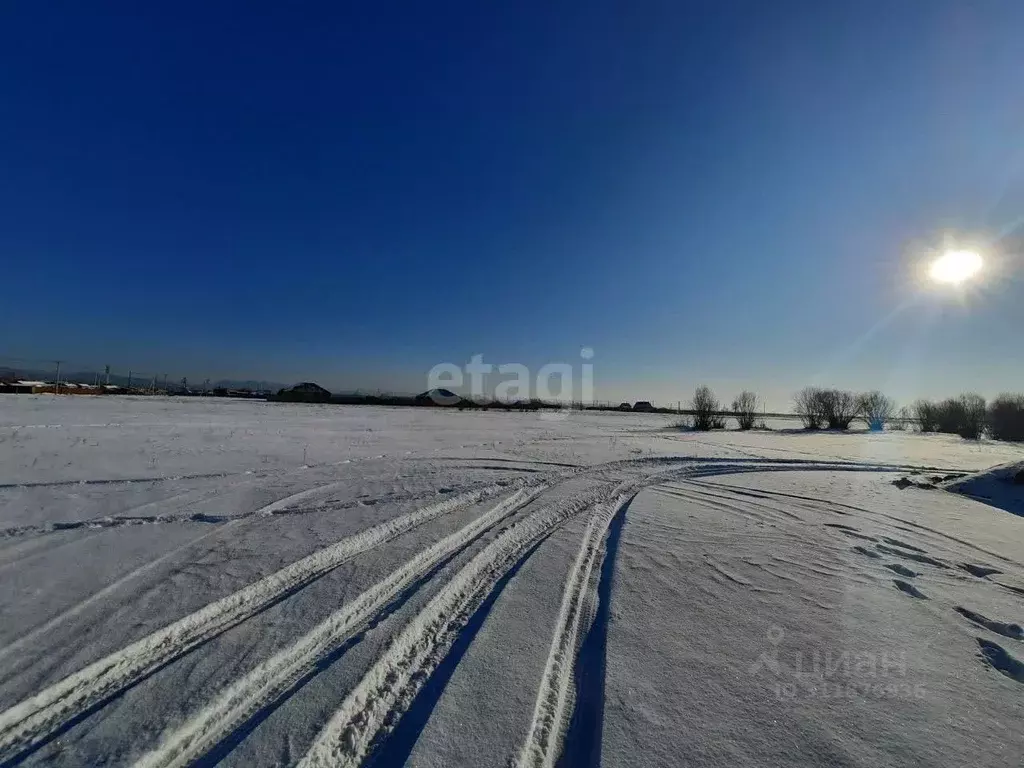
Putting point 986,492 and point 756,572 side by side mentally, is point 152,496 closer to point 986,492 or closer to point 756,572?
point 756,572

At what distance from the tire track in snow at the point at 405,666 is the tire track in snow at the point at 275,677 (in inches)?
16.1

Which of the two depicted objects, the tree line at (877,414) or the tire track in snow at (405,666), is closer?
the tire track in snow at (405,666)

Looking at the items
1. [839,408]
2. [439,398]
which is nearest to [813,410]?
[839,408]

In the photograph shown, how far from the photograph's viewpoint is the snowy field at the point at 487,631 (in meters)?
2.29

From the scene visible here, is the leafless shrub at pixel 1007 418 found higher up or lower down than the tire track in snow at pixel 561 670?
higher up

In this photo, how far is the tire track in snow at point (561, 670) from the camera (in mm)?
2257

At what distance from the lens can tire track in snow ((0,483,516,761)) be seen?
2.22 metres

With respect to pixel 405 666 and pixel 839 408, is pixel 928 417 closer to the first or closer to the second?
pixel 839 408

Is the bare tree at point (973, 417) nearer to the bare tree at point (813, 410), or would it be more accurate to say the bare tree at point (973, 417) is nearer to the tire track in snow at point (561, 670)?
the bare tree at point (813, 410)

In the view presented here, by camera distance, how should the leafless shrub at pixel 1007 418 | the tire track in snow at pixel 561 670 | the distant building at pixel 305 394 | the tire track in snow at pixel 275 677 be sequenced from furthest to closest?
the distant building at pixel 305 394 → the leafless shrub at pixel 1007 418 → the tire track in snow at pixel 561 670 → the tire track in snow at pixel 275 677

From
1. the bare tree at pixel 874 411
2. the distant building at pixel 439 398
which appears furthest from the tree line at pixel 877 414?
the distant building at pixel 439 398

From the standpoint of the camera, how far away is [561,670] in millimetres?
2910

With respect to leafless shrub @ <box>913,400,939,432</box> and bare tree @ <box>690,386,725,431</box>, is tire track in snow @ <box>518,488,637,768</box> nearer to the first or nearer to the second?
bare tree @ <box>690,386,725,431</box>

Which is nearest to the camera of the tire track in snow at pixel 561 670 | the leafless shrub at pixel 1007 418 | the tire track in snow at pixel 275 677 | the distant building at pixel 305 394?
the tire track in snow at pixel 275 677
